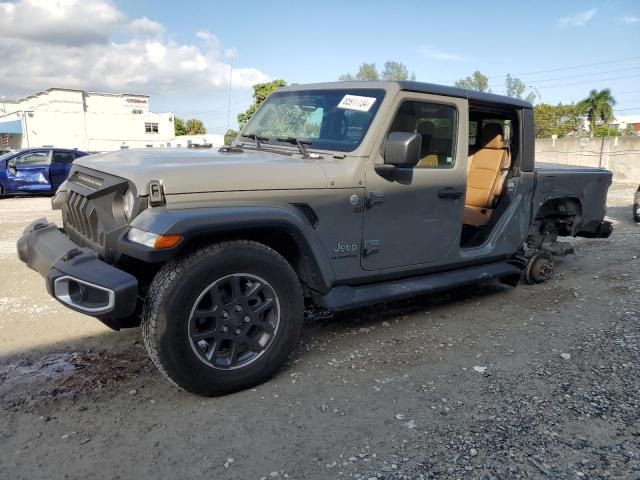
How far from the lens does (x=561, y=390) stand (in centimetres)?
326

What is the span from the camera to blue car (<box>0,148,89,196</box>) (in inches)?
528

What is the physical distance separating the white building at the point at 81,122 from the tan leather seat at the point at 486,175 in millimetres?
38658

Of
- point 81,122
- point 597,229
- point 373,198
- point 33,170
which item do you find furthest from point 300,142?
point 81,122

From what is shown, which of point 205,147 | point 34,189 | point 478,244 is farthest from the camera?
point 34,189

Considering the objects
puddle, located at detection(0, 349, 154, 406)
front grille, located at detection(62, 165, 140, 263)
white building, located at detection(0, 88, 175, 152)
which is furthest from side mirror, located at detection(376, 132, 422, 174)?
white building, located at detection(0, 88, 175, 152)

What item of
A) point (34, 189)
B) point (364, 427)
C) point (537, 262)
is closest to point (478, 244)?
point (537, 262)

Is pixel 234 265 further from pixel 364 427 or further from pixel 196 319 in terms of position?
pixel 364 427

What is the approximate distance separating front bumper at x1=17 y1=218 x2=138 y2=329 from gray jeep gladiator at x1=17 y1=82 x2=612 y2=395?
1 centimetres

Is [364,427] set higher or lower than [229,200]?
lower

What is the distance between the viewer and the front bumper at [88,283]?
267cm

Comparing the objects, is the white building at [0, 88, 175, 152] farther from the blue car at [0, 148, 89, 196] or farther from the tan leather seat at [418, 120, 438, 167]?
the tan leather seat at [418, 120, 438, 167]

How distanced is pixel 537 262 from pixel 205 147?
369 centimetres

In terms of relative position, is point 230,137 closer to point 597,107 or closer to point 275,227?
point 275,227

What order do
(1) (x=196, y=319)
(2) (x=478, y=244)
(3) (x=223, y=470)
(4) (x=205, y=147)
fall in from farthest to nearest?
1. (2) (x=478, y=244)
2. (4) (x=205, y=147)
3. (1) (x=196, y=319)
4. (3) (x=223, y=470)
